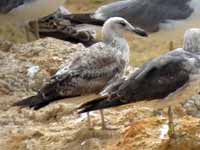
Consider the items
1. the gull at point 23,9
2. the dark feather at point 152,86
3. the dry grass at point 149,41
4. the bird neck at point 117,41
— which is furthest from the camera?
the gull at point 23,9

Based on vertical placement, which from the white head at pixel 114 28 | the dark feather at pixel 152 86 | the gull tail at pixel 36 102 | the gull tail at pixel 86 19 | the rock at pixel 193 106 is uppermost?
the white head at pixel 114 28

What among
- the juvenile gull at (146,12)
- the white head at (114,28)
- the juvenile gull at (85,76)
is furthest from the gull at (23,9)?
the juvenile gull at (85,76)

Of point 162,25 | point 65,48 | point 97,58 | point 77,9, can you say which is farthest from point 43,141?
point 77,9

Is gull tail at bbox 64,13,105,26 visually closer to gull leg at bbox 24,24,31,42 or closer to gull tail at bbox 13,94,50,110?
gull leg at bbox 24,24,31,42

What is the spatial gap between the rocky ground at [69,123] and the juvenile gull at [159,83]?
8.2 inches

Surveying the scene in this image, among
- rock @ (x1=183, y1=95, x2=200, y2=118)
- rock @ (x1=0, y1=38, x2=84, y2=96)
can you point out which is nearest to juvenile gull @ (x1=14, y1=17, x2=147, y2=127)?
rock @ (x1=183, y1=95, x2=200, y2=118)

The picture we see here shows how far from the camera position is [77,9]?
55.6 feet

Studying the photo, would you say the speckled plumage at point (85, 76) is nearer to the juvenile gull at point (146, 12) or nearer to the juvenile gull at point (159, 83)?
the juvenile gull at point (159, 83)

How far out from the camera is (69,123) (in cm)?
760

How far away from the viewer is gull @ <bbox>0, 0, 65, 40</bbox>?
33.3 feet

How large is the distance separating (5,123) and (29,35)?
338 cm

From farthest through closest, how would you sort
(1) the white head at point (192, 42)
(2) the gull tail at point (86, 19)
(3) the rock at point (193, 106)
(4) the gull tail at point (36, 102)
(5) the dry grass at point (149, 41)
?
(5) the dry grass at point (149, 41)
(2) the gull tail at point (86, 19)
(3) the rock at point (193, 106)
(4) the gull tail at point (36, 102)
(1) the white head at point (192, 42)

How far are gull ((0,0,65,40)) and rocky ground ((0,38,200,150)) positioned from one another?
3.44 feet

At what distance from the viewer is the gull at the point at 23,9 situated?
10.2m
